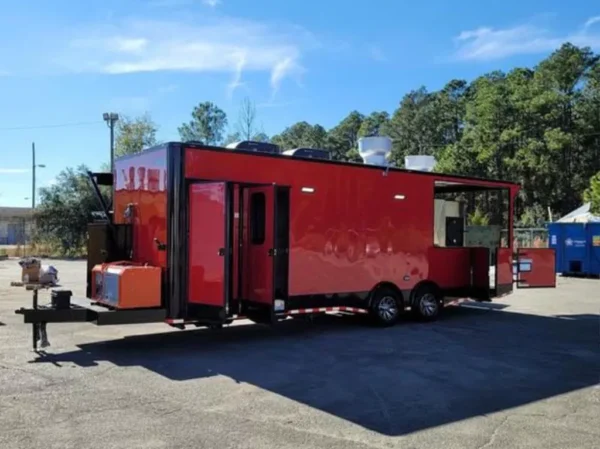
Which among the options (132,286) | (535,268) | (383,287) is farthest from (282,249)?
(535,268)

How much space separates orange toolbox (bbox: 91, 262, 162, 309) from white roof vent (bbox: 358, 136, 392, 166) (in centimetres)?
496

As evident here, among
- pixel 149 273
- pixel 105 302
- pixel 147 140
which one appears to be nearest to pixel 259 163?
pixel 149 273

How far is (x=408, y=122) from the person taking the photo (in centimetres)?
7512

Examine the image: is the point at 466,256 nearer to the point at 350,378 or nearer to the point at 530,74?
the point at 350,378

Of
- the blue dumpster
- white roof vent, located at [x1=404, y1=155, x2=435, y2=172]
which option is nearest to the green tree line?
the blue dumpster

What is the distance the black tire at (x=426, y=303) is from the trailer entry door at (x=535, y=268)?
2.31m

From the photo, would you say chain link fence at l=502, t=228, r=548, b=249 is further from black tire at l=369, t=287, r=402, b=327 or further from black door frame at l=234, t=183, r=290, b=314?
black door frame at l=234, t=183, r=290, b=314

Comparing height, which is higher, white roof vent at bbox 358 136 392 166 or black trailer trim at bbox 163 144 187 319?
white roof vent at bbox 358 136 392 166

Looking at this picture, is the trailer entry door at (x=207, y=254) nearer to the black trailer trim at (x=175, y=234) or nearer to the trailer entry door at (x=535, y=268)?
the black trailer trim at (x=175, y=234)

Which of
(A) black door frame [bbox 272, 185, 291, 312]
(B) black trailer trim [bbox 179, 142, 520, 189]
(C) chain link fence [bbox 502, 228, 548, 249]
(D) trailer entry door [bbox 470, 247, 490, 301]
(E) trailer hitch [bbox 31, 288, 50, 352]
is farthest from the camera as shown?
(C) chain link fence [bbox 502, 228, 548, 249]

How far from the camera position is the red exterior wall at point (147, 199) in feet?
28.5

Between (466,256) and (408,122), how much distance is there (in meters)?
64.8

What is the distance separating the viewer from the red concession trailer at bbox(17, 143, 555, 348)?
334 inches

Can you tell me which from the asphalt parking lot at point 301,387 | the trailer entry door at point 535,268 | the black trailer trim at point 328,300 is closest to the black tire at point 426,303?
the asphalt parking lot at point 301,387
